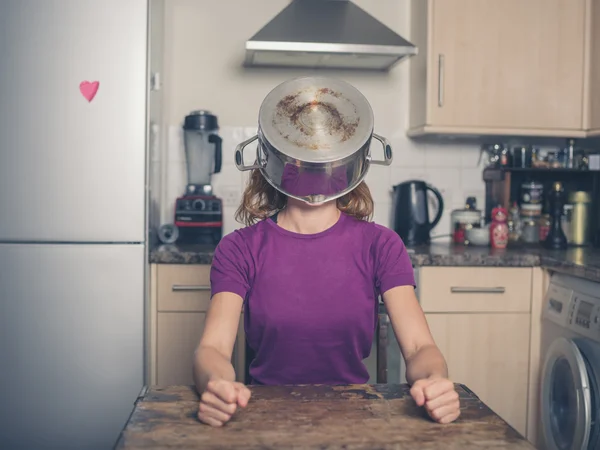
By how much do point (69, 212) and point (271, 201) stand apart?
1107mm

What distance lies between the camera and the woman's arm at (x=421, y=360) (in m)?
0.95

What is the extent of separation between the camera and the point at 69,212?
2336 mm

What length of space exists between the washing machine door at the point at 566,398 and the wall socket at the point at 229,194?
1364 millimetres

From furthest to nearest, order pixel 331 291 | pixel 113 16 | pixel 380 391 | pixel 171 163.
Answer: pixel 171 163
pixel 113 16
pixel 331 291
pixel 380 391

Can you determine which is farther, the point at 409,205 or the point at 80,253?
the point at 409,205

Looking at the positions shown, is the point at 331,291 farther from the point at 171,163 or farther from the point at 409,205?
the point at 171,163

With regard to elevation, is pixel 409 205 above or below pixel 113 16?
below

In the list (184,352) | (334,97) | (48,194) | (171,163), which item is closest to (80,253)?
(48,194)

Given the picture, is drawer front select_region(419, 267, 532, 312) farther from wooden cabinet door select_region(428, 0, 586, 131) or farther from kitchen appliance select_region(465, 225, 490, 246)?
wooden cabinet door select_region(428, 0, 586, 131)

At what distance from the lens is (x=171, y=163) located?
2.89 metres

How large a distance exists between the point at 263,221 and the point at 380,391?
496 millimetres

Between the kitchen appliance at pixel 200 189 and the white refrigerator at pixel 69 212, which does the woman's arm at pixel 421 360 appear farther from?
the kitchen appliance at pixel 200 189

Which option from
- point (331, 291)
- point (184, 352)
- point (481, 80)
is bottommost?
point (184, 352)

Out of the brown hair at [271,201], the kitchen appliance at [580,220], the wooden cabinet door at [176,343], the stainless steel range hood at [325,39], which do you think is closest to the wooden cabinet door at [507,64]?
the stainless steel range hood at [325,39]
